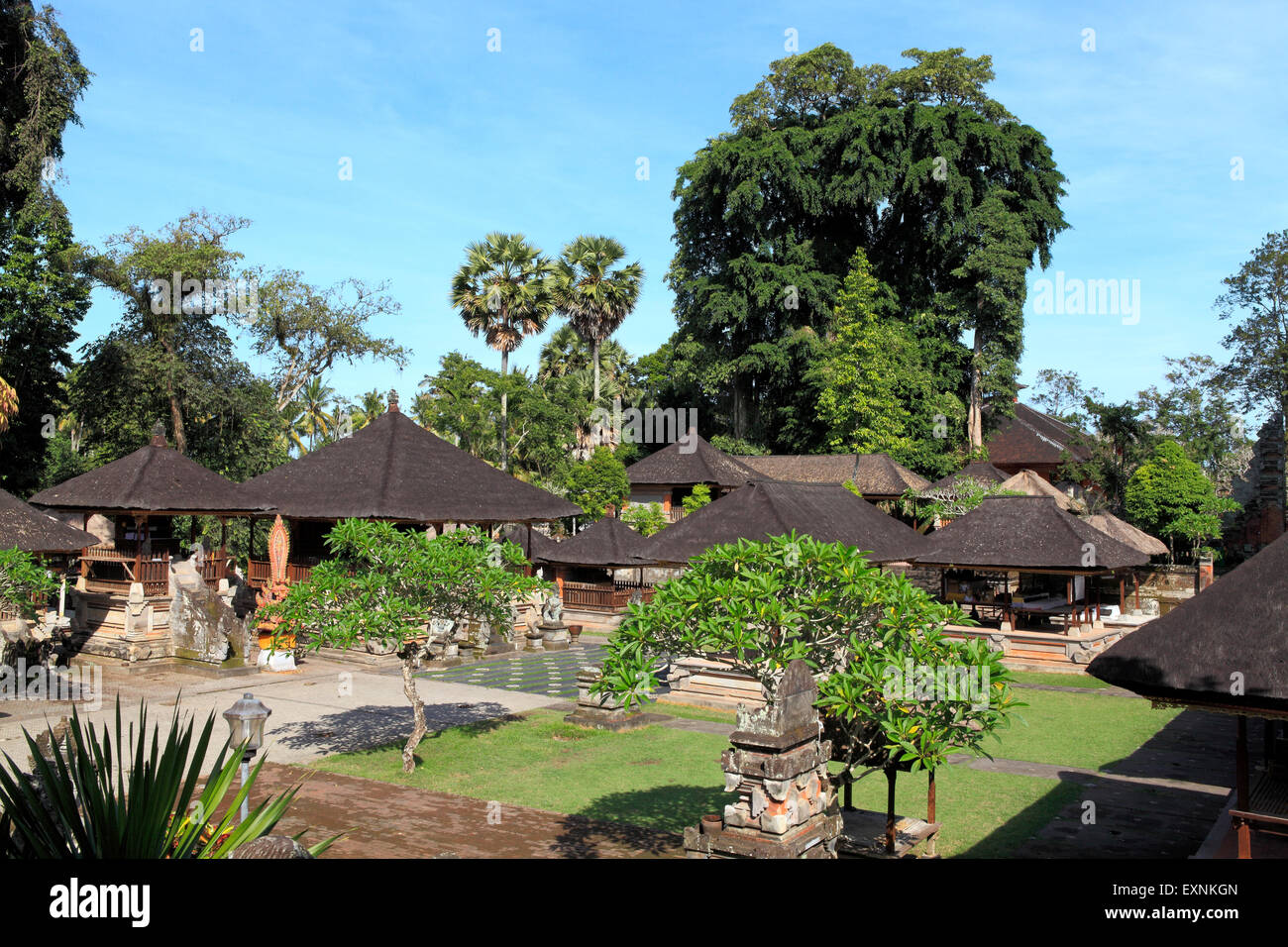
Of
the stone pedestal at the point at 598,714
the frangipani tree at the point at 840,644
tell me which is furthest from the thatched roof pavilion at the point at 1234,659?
the stone pedestal at the point at 598,714

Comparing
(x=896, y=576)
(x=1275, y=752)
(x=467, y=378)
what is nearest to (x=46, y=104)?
(x=467, y=378)

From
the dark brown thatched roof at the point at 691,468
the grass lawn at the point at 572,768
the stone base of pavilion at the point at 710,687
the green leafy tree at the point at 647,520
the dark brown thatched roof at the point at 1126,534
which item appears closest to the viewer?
the grass lawn at the point at 572,768

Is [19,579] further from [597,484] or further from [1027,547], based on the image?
[597,484]

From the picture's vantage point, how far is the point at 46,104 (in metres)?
31.3

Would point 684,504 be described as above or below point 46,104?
below

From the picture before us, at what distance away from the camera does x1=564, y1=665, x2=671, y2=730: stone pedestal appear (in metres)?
16.7

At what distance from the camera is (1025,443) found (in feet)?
174

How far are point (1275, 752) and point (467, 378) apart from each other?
3907 centimetres

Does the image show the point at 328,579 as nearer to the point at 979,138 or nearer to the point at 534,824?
the point at 534,824

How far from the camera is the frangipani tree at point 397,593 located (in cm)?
Answer: 1348

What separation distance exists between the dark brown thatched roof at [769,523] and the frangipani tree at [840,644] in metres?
11.4

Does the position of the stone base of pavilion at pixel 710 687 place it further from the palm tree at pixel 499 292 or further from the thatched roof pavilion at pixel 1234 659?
the palm tree at pixel 499 292

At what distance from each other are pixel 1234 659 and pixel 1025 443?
155 feet

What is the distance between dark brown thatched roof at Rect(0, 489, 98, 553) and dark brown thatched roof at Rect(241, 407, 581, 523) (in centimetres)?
627
